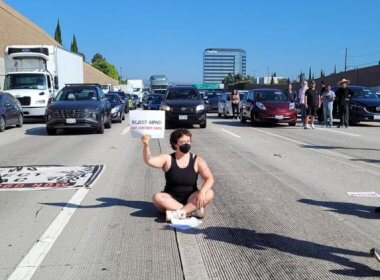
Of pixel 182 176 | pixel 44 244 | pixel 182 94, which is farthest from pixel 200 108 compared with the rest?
pixel 44 244

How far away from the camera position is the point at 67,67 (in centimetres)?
2958

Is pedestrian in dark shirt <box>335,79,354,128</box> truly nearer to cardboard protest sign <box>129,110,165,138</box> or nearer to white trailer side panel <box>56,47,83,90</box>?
white trailer side panel <box>56,47,83,90</box>

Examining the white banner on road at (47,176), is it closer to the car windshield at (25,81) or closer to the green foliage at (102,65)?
the car windshield at (25,81)

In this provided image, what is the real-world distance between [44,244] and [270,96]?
698 inches

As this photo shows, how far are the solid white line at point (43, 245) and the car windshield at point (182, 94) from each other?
14.5 meters

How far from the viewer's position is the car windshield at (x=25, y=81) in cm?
2478

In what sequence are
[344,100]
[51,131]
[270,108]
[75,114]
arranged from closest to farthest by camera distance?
[75,114] → [51,131] → [344,100] → [270,108]

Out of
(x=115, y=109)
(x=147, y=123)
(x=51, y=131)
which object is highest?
(x=147, y=123)

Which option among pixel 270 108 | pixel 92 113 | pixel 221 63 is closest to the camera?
pixel 92 113

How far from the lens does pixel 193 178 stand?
242 inches

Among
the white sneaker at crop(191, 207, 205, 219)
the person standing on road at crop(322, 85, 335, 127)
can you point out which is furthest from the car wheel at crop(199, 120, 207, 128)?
the white sneaker at crop(191, 207, 205, 219)

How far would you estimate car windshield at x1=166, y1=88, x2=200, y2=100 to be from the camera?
70.6 feet

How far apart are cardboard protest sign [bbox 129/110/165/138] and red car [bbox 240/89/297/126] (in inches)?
598

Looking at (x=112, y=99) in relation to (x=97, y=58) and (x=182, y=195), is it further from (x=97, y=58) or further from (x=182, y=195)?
(x=97, y=58)
